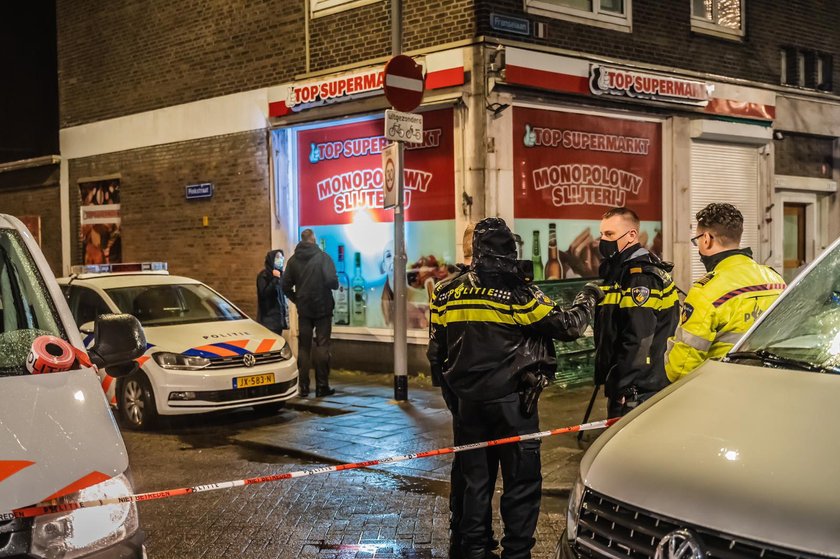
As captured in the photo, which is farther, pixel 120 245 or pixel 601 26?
pixel 120 245

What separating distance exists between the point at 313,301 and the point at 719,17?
8364 millimetres

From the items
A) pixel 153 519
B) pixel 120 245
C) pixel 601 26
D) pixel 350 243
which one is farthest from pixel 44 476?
pixel 120 245

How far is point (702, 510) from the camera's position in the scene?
8.48ft

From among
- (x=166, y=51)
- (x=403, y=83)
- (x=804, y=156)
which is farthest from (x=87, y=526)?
(x=804, y=156)

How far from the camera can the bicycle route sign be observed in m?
10.0

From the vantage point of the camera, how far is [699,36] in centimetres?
1402

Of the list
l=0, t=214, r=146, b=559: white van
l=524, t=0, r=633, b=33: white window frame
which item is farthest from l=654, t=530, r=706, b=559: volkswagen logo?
l=524, t=0, r=633, b=33: white window frame

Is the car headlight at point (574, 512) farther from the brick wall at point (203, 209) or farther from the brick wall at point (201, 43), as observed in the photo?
the brick wall at point (203, 209)

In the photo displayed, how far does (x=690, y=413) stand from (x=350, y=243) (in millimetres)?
10520

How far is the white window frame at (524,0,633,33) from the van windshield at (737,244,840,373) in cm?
883

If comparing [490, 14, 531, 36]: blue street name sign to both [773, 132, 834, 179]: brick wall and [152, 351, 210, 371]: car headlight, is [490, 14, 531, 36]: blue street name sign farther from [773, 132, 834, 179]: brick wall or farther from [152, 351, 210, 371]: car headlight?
[773, 132, 834, 179]: brick wall

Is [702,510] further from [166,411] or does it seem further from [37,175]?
[37,175]

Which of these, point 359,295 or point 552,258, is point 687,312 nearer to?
point 552,258

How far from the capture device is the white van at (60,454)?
2959 mm
